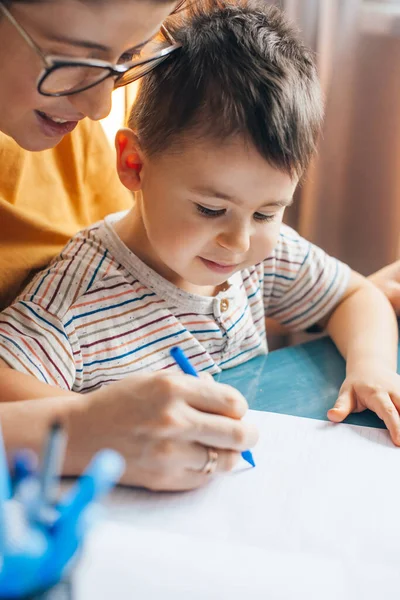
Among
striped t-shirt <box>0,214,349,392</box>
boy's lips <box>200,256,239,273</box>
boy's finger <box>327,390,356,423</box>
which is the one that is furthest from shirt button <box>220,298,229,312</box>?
boy's finger <box>327,390,356,423</box>

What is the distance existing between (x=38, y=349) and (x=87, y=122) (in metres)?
0.39

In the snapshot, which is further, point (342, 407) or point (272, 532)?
point (342, 407)

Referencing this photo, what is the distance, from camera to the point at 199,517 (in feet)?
1.90

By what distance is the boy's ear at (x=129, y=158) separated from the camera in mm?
862

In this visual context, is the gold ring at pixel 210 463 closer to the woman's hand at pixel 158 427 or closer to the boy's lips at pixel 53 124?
the woman's hand at pixel 158 427

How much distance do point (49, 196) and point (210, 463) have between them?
514 mm

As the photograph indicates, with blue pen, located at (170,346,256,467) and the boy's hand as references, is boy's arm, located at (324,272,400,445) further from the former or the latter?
blue pen, located at (170,346,256,467)

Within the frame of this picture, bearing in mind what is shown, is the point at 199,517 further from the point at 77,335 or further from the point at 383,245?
the point at 383,245

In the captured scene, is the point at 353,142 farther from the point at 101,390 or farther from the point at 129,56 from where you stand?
the point at 101,390

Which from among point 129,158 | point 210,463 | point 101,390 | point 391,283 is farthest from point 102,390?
point 391,283

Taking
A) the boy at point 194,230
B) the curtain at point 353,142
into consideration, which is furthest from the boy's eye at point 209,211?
the curtain at point 353,142

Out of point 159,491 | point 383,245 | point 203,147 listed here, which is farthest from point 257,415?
point 383,245

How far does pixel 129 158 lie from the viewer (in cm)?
87

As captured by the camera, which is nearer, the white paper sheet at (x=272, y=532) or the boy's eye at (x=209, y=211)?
the white paper sheet at (x=272, y=532)
